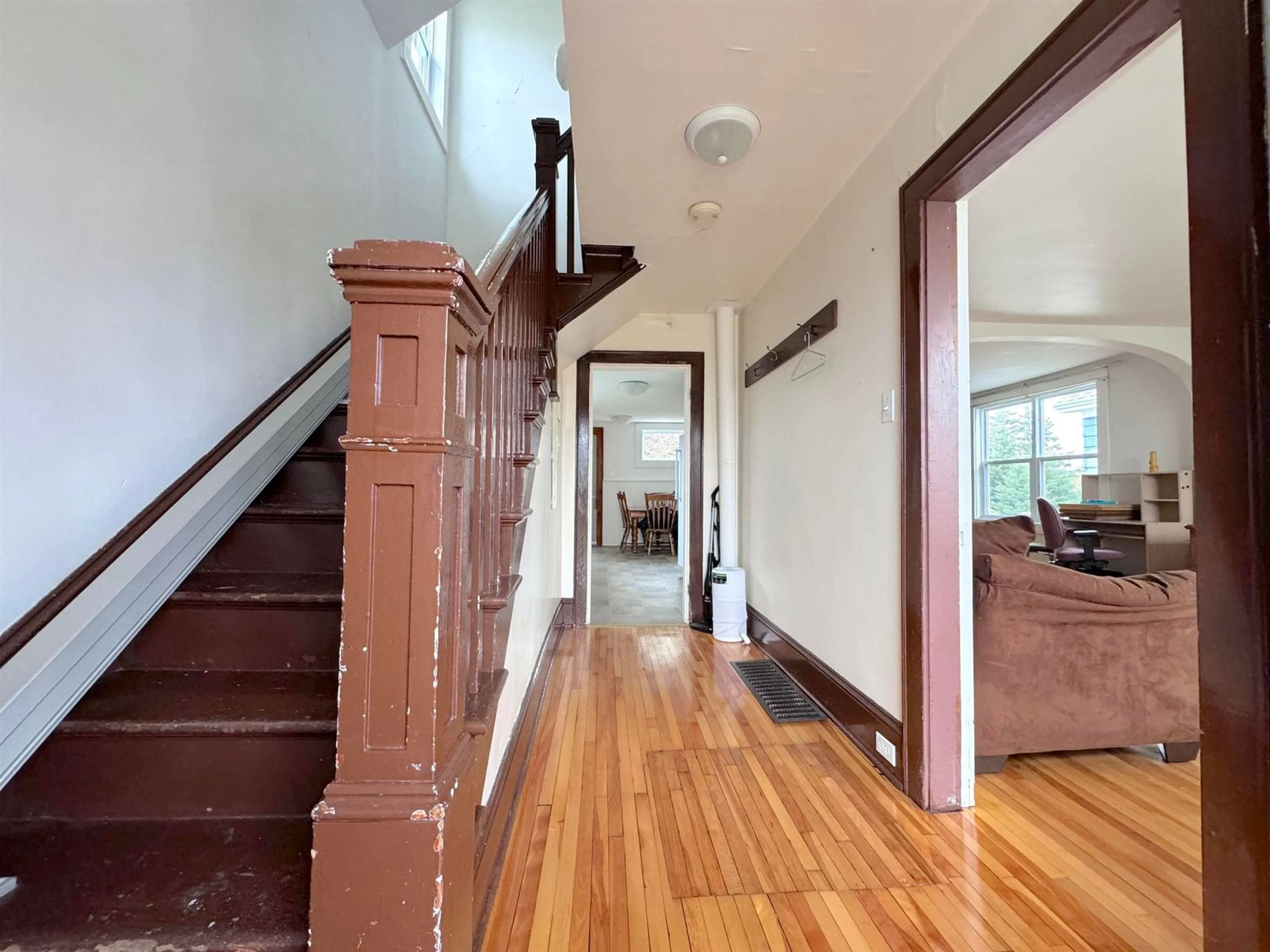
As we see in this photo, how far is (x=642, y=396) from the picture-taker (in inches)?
277

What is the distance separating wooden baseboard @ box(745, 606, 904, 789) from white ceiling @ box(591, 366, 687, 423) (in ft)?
7.10

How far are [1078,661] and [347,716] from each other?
7.60ft

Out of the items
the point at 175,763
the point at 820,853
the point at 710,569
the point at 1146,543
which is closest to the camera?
the point at 175,763

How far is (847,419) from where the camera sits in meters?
2.09

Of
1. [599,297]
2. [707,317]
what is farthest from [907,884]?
[707,317]

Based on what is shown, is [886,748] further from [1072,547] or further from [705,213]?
[1072,547]

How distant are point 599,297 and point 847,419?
1.46m

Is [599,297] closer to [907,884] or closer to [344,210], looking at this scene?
[344,210]

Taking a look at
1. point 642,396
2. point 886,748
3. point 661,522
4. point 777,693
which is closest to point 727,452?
point 777,693

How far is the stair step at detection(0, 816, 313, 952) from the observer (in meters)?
0.80

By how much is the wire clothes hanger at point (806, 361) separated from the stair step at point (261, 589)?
2080 millimetres

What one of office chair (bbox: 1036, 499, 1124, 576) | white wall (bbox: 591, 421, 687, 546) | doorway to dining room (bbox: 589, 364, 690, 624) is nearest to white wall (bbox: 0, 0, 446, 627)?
doorway to dining room (bbox: 589, 364, 690, 624)

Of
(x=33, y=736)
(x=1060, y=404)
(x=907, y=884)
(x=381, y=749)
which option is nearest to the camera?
(x=381, y=749)

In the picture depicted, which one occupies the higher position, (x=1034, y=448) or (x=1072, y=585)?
A: (x=1034, y=448)
